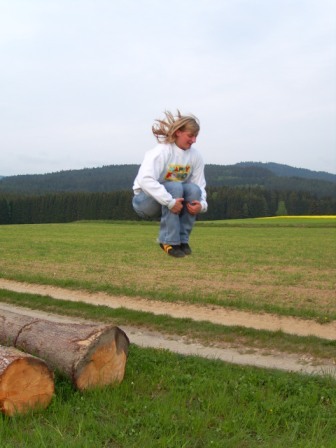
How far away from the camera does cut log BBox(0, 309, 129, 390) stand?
6691mm

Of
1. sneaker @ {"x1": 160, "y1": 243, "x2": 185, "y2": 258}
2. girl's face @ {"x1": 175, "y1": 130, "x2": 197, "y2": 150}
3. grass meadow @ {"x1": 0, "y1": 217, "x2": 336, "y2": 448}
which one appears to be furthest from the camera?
grass meadow @ {"x1": 0, "y1": 217, "x2": 336, "y2": 448}

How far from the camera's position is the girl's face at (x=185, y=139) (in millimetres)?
4844

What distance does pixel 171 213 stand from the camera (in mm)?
5105

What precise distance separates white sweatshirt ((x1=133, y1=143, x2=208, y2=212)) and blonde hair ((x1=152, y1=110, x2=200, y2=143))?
8 cm

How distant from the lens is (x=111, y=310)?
13.9m

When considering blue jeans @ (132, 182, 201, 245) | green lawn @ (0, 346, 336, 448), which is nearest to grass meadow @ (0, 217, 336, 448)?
green lawn @ (0, 346, 336, 448)

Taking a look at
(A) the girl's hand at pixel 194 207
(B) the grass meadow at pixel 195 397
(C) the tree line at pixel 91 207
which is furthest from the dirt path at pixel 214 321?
(C) the tree line at pixel 91 207

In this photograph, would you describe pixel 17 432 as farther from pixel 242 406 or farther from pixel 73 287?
pixel 73 287

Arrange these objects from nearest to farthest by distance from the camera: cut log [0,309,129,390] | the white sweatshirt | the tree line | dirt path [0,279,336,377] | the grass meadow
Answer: the white sweatshirt → the grass meadow → cut log [0,309,129,390] → dirt path [0,279,336,377] → the tree line

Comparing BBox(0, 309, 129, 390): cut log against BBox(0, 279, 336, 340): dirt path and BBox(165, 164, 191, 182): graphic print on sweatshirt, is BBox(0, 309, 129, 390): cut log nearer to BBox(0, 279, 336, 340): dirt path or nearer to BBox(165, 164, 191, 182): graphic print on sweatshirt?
BBox(165, 164, 191, 182): graphic print on sweatshirt

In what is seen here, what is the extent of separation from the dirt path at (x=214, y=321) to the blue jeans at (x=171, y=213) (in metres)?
4.44

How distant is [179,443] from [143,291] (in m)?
11.6

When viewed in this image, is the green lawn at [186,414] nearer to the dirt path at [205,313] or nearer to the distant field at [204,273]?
the dirt path at [205,313]

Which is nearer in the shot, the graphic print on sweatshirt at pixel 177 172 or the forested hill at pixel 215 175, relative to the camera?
the graphic print on sweatshirt at pixel 177 172
